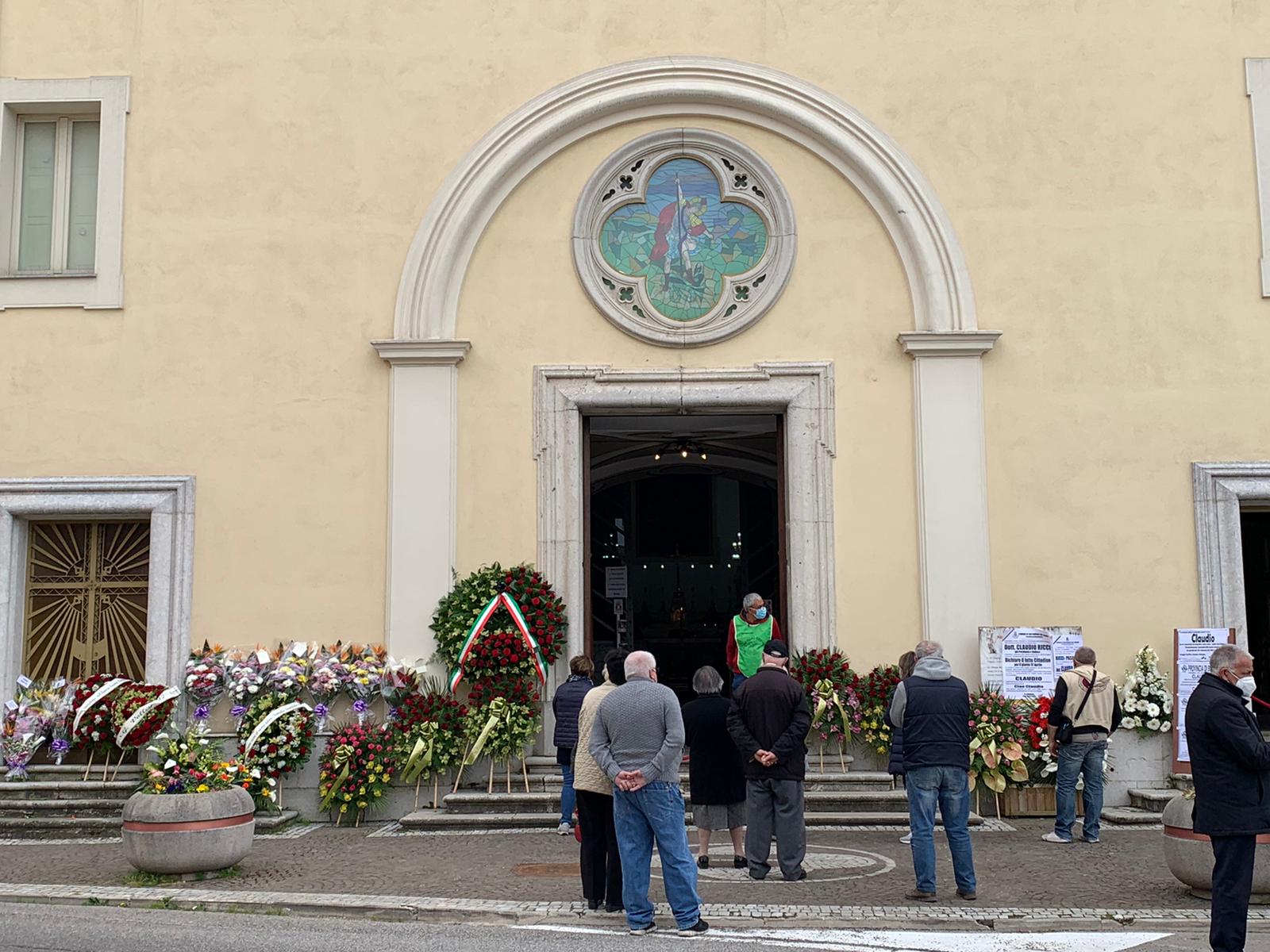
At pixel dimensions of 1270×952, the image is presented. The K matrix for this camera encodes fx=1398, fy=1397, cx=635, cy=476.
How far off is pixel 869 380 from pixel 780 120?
285 centimetres

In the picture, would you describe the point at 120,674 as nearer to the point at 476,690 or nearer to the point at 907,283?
the point at 476,690

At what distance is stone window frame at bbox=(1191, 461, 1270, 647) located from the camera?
44.7 ft

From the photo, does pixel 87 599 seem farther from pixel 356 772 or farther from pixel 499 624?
pixel 499 624

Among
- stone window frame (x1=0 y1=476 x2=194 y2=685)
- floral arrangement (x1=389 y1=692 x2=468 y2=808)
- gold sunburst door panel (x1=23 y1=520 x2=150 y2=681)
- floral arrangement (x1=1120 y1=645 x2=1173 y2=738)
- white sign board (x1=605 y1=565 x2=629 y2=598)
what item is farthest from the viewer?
white sign board (x1=605 y1=565 x2=629 y2=598)

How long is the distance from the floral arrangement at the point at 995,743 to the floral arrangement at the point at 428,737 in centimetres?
478

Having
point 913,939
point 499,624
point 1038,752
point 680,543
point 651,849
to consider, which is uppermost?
point 680,543

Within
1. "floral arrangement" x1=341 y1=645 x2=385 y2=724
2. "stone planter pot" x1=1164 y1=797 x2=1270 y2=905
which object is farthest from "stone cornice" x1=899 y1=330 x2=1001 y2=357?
"floral arrangement" x1=341 y1=645 x2=385 y2=724

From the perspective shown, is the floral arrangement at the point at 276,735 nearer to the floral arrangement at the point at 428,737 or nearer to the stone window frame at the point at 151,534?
the floral arrangement at the point at 428,737

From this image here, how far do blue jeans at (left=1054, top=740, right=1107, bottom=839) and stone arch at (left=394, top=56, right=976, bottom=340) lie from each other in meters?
4.53

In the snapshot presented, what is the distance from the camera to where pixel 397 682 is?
1350 centimetres

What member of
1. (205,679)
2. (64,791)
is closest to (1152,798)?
(205,679)

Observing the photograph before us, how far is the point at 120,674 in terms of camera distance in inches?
557

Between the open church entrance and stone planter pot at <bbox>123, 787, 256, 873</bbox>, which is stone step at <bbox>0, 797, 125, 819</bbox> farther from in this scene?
the open church entrance

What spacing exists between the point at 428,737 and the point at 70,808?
3.41m
